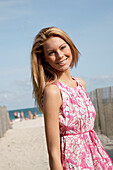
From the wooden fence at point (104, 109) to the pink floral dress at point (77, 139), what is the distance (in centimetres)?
905

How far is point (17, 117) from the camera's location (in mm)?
46906

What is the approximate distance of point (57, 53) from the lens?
88.5 inches

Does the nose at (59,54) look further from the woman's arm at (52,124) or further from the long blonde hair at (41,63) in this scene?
the woman's arm at (52,124)

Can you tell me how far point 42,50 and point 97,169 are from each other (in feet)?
2.96

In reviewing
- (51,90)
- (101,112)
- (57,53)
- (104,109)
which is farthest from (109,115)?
(51,90)

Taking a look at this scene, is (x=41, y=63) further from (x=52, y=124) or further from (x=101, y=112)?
(x=101, y=112)

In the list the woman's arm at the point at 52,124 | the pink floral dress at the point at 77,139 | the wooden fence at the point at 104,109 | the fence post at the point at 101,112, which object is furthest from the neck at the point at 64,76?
the fence post at the point at 101,112

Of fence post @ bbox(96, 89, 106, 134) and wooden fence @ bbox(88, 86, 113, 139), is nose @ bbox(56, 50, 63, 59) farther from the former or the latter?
fence post @ bbox(96, 89, 106, 134)

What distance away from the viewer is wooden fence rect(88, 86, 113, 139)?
11.6 meters

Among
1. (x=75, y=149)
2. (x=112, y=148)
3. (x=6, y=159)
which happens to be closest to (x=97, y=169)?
(x=75, y=149)

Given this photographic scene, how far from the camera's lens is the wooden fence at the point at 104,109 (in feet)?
38.2

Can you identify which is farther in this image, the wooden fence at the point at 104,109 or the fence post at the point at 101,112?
the fence post at the point at 101,112

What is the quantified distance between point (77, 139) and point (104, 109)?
10.9m

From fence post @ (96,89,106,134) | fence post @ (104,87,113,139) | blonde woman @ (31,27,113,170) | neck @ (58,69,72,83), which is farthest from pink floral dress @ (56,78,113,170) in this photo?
fence post @ (96,89,106,134)
